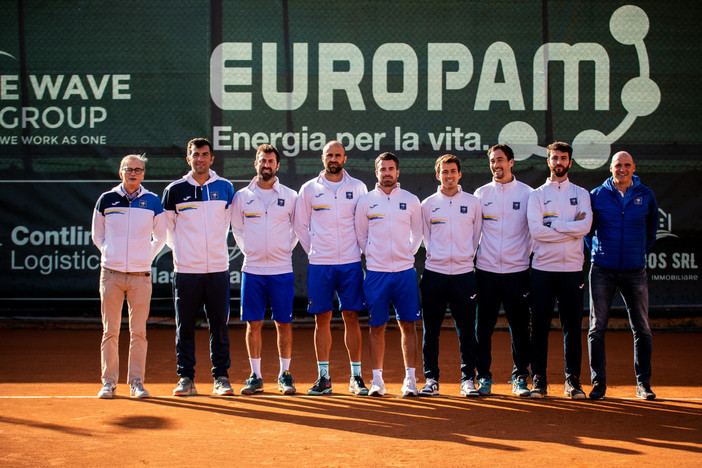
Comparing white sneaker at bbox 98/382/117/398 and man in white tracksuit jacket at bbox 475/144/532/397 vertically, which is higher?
man in white tracksuit jacket at bbox 475/144/532/397

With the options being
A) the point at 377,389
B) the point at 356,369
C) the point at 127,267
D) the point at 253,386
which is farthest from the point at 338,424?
the point at 127,267

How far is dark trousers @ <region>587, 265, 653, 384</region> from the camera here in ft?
15.5

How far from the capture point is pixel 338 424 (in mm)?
3988

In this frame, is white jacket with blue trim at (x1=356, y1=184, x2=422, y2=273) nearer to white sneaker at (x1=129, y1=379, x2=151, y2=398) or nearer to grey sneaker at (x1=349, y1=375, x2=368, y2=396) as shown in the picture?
grey sneaker at (x1=349, y1=375, x2=368, y2=396)

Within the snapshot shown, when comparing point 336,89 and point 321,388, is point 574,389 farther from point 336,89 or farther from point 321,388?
point 336,89

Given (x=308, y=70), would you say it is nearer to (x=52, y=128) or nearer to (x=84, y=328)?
(x=52, y=128)

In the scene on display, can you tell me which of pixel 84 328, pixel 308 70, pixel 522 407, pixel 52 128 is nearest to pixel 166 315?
pixel 84 328

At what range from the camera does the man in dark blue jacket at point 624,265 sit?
4734 mm

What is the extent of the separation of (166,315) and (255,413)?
410 cm

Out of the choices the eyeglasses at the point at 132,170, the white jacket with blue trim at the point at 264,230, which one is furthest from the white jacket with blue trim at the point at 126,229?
the white jacket with blue trim at the point at 264,230

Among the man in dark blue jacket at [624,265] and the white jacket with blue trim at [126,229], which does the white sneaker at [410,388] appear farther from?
the white jacket with blue trim at [126,229]

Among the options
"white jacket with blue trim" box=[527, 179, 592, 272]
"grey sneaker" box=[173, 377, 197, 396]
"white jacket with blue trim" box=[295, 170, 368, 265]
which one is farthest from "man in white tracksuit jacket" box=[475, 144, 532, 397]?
"grey sneaker" box=[173, 377, 197, 396]

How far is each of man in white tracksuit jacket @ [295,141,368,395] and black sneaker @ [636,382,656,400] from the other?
5.85ft

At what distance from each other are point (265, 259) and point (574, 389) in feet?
7.17
